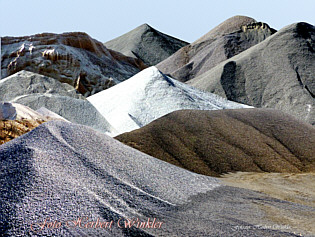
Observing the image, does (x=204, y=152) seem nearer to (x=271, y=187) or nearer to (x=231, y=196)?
(x=271, y=187)

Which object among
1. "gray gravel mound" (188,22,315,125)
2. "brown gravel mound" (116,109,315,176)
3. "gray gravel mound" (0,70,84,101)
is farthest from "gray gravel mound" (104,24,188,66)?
"brown gravel mound" (116,109,315,176)

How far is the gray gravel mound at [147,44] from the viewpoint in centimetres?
2242

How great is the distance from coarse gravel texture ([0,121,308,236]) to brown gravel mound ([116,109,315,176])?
0.93m

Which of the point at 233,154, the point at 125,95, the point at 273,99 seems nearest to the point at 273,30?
the point at 273,99

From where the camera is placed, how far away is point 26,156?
2266 mm

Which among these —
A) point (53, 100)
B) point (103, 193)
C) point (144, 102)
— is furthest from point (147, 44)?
point (103, 193)

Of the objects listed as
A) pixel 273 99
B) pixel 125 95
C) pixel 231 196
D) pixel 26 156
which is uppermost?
pixel 26 156

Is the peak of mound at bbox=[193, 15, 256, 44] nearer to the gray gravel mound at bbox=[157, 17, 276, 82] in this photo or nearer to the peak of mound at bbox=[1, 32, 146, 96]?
the gray gravel mound at bbox=[157, 17, 276, 82]

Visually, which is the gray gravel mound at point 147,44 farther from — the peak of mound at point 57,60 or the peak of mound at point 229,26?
the peak of mound at point 57,60

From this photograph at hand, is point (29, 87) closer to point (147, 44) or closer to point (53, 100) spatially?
point (53, 100)

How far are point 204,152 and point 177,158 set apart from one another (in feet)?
1.18

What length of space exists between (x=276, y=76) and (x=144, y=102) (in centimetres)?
480

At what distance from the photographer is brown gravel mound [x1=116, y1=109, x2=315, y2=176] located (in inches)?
156

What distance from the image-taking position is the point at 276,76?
9.37m
